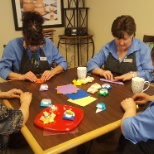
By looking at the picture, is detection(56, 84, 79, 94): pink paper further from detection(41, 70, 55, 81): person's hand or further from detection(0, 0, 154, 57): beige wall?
detection(0, 0, 154, 57): beige wall

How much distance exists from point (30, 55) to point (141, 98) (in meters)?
1.08

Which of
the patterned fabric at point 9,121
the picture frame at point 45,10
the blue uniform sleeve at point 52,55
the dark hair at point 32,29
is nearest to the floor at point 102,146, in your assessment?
the blue uniform sleeve at point 52,55

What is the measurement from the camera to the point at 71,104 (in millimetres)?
1176

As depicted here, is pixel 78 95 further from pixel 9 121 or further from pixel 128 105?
pixel 9 121

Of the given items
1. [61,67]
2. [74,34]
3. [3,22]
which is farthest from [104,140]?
[3,22]

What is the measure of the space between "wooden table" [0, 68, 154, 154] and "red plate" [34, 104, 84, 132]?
0.02 meters

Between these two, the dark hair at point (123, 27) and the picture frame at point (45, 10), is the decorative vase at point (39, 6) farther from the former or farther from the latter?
the dark hair at point (123, 27)

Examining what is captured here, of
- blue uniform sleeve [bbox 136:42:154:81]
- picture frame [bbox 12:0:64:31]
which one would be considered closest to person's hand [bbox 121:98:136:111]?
blue uniform sleeve [bbox 136:42:154:81]

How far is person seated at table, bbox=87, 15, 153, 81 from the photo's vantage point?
164 cm

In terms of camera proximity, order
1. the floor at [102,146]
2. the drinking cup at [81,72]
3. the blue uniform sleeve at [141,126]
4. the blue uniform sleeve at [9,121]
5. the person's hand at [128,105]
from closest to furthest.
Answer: the blue uniform sleeve at [141,126]
the blue uniform sleeve at [9,121]
the person's hand at [128,105]
the drinking cup at [81,72]
the floor at [102,146]

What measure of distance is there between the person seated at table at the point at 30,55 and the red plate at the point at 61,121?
0.54 metres

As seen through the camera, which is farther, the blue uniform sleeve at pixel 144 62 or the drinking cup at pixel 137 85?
the blue uniform sleeve at pixel 144 62

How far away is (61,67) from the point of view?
183 cm

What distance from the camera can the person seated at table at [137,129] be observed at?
812 mm
